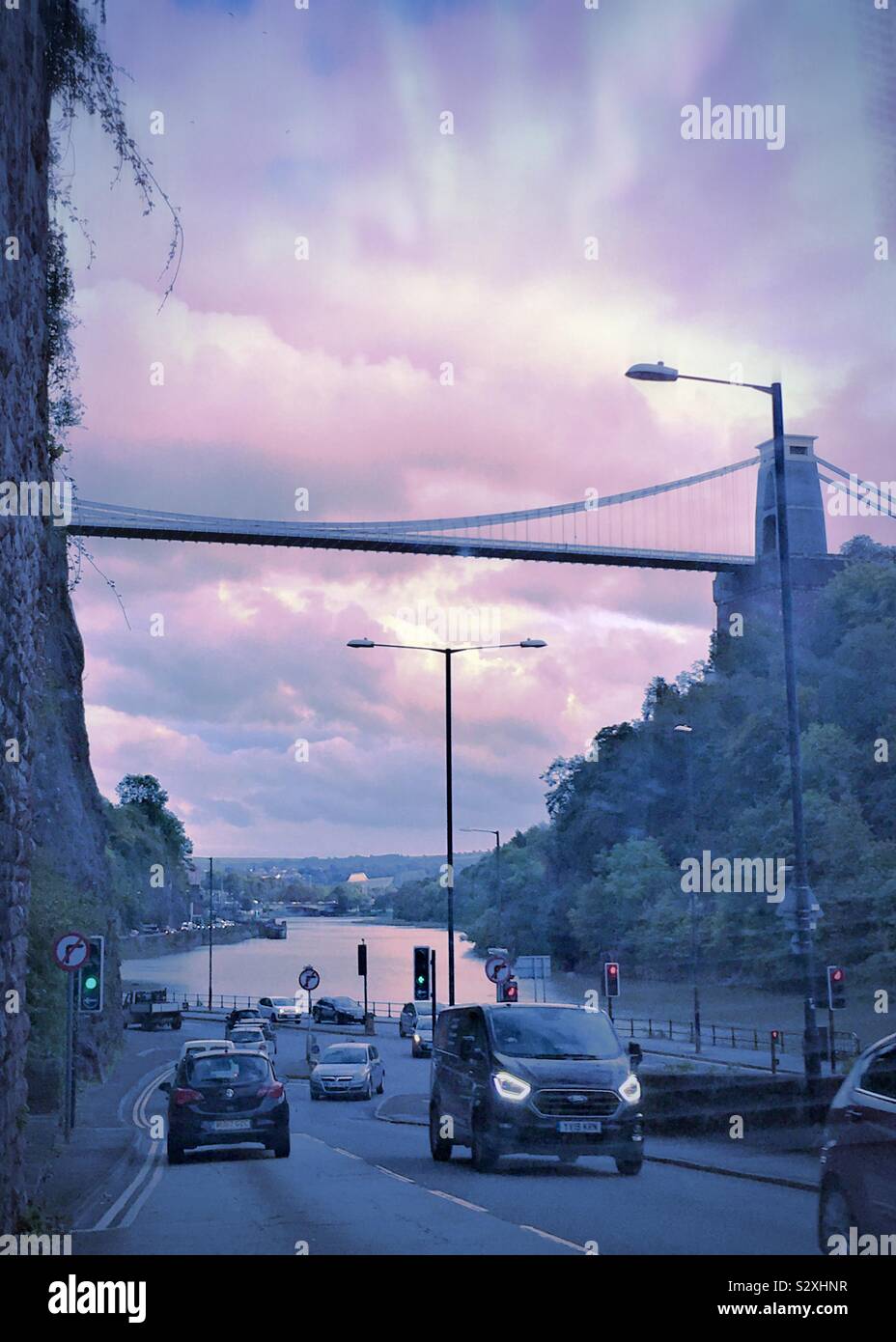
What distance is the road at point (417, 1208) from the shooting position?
9.97 metres

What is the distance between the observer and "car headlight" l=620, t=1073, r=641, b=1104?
1561 centimetres

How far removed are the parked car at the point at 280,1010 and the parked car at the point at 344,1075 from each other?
3556cm

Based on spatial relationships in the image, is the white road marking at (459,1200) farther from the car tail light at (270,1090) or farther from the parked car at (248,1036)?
the parked car at (248,1036)

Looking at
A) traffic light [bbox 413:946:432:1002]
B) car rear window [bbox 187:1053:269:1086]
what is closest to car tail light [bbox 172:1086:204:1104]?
car rear window [bbox 187:1053:269:1086]

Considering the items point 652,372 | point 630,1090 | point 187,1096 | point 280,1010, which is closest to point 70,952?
point 187,1096

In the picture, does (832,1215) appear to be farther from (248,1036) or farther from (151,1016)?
(151,1016)

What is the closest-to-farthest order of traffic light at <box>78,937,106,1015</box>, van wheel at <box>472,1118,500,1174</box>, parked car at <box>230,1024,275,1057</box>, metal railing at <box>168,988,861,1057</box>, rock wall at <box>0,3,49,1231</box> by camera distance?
1. rock wall at <box>0,3,49,1231</box>
2. van wheel at <box>472,1118,500,1174</box>
3. traffic light at <box>78,937,106,1015</box>
4. parked car at <box>230,1024,275,1057</box>
5. metal railing at <box>168,988,861,1057</box>

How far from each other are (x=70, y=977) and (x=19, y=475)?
1340cm

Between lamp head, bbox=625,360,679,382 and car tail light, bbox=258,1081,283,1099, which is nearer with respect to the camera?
car tail light, bbox=258,1081,283,1099

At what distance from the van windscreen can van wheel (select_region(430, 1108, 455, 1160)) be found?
1946 millimetres

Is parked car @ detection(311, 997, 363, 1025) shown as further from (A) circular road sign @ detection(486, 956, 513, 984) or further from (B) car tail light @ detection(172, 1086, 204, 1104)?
(B) car tail light @ detection(172, 1086, 204, 1104)

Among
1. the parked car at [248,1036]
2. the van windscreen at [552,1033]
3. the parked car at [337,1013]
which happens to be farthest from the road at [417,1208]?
the parked car at [337,1013]

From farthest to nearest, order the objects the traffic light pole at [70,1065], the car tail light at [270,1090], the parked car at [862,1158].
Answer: the traffic light pole at [70,1065]
the car tail light at [270,1090]
the parked car at [862,1158]

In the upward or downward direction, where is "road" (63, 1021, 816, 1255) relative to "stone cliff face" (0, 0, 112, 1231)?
downward
